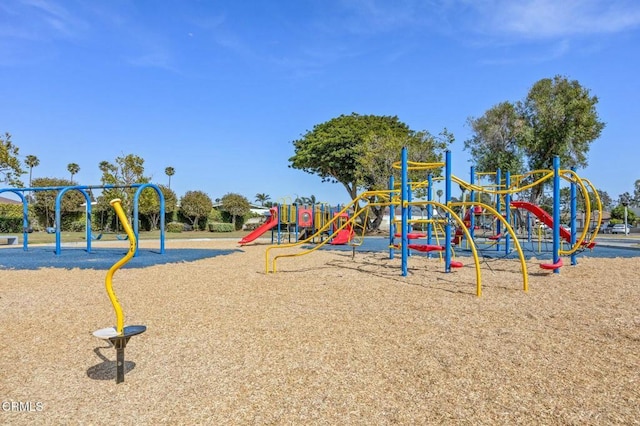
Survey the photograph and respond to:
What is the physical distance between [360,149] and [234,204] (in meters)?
19.1

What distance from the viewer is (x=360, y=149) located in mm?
31688

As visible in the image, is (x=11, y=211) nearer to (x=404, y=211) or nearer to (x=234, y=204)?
(x=234, y=204)

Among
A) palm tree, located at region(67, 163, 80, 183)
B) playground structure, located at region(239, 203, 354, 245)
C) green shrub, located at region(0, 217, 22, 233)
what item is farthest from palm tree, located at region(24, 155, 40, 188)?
playground structure, located at region(239, 203, 354, 245)

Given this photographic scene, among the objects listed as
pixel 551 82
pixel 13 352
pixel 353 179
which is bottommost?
pixel 13 352

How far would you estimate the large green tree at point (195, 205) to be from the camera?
4266 cm

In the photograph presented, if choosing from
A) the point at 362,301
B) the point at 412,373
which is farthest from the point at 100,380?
the point at 362,301

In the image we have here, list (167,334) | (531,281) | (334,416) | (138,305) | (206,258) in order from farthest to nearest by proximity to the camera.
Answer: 1. (206,258)
2. (531,281)
3. (138,305)
4. (167,334)
5. (334,416)

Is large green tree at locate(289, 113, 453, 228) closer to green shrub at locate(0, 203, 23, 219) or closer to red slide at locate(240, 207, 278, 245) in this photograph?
red slide at locate(240, 207, 278, 245)

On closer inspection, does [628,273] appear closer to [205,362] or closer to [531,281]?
[531,281]

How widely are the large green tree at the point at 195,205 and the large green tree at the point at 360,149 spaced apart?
1202 cm

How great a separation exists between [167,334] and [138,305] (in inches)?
66.4

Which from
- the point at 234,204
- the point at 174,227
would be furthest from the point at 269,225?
the point at 234,204

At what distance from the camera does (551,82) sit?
26.2 m

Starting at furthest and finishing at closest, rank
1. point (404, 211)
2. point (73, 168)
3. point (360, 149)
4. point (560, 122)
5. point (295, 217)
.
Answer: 1. point (73, 168)
2. point (360, 149)
3. point (560, 122)
4. point (295, 217)
5. point (404, 211)
